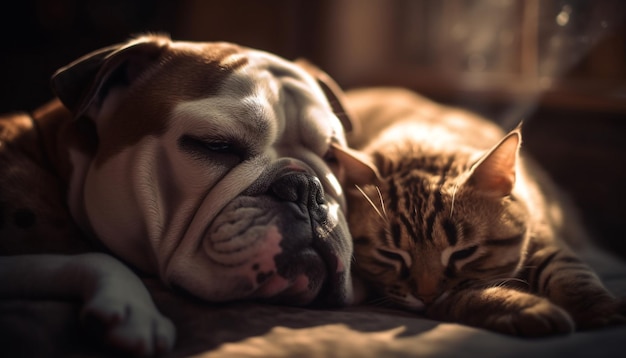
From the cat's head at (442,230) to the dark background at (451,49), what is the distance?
34.3 inches

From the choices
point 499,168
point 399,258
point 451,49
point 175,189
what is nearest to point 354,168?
point 399,258

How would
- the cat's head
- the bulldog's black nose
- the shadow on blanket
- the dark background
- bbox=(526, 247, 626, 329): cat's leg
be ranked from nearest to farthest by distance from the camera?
the shadow on blanket
bbox=(526, 247, 626, 329): cat's leg
the bulldog's black nose
the cat's head
the dark background

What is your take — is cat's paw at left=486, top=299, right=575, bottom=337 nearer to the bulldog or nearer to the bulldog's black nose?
the bulldog

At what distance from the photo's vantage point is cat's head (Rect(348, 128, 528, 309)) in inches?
53.6

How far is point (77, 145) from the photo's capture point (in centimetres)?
145

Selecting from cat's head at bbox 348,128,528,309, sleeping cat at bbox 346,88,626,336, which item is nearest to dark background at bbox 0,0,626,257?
sleeping cat at bbox 346,88,626,336

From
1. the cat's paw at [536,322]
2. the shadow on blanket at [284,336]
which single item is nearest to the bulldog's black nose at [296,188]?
the shadow on blanket at [284,336]

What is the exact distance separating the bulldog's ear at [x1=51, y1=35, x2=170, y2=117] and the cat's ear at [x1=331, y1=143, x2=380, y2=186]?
569 millimetres

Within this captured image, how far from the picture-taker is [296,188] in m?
1.26

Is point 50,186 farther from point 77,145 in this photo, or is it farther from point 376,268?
point 376,268

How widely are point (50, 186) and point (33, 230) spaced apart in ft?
0.50

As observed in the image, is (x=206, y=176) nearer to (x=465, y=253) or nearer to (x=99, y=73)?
(x=99, y=73)

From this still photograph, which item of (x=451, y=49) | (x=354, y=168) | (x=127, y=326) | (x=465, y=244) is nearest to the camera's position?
(x=127, y=326)

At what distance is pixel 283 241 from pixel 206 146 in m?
0.31
